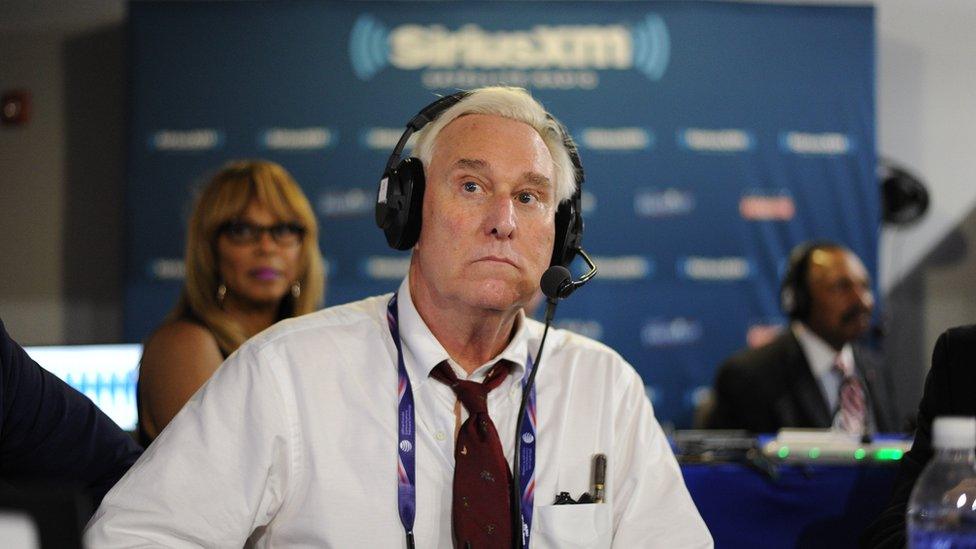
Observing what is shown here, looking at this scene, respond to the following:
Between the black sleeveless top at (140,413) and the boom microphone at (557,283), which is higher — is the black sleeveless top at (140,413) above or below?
below

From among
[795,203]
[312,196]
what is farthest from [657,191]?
[312,196]

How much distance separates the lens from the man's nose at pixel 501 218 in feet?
5.30

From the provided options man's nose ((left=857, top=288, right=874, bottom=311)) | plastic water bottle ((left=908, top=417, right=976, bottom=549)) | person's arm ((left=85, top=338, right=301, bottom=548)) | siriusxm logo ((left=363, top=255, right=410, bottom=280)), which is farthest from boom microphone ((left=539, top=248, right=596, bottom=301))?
siriusxm logo ((left=363, top=255, right=410, bottom=280))

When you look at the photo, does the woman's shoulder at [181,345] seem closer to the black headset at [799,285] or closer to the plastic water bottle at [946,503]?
the plastic water bottle at [946,503]

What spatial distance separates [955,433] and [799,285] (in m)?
3.12

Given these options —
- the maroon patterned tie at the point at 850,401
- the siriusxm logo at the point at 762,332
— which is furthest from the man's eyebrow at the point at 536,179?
the siriusxm logo at the point at 762,332

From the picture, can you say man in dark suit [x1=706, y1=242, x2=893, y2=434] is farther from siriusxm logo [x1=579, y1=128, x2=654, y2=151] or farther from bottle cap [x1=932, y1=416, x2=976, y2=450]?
bottle cap [x1=932, y1=416, x2=976, y2=450]

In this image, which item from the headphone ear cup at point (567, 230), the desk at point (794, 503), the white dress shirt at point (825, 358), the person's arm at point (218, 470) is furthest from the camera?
the white dress shirt at point (825, 358)

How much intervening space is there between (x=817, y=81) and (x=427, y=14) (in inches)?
70.8

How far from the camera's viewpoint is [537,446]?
1.66m

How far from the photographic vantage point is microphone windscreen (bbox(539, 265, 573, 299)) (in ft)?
5.12

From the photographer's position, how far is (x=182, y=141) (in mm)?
4730

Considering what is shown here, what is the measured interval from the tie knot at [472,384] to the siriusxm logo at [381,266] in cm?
308

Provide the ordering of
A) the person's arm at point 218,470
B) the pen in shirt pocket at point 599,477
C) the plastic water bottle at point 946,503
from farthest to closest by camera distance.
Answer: the pen in shirt pocket at point 599,477 < the person's arm at point 218,470 < the plastic water bottle at point 946,503
